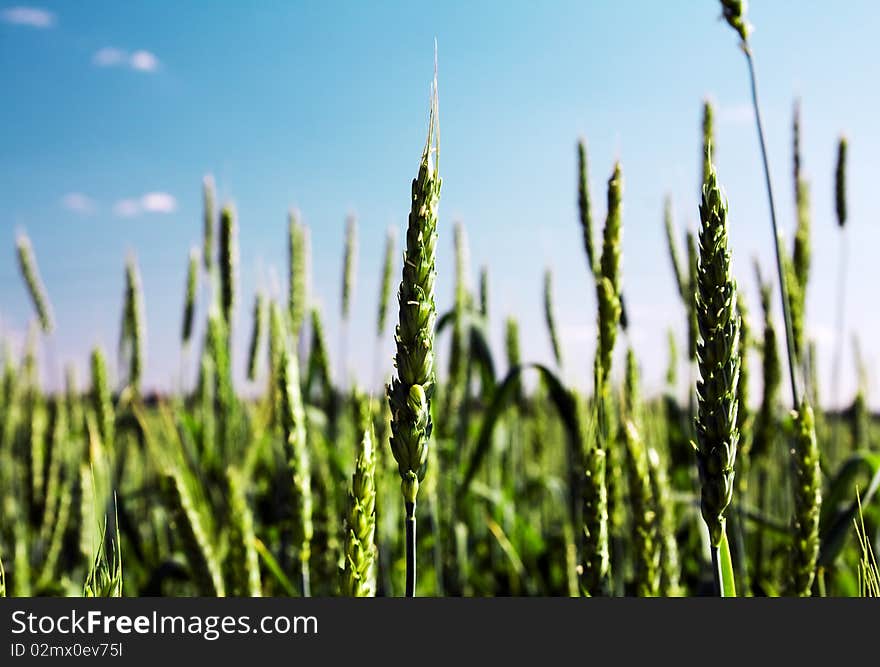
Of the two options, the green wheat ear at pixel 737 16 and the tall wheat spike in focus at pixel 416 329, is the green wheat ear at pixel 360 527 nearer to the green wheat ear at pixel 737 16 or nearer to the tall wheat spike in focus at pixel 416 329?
the tall wheat spike in focus at pixel 416 329

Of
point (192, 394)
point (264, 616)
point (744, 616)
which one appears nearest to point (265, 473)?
point (192, 394)

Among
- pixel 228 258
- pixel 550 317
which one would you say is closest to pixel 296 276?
pixel 228 258

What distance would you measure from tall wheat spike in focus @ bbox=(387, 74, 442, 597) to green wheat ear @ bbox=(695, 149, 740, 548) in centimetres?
24

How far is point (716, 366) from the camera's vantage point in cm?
65

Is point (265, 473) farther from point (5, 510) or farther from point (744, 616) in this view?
point (744, 616)

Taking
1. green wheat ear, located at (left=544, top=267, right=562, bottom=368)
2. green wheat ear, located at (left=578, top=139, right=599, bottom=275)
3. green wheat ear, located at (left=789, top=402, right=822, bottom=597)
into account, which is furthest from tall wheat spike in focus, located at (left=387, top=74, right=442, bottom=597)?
green wheat ear, located at (left=544, top=267, right=562, bottom=368)

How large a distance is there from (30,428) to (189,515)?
1.24 metres

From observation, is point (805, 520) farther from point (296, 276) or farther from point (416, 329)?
point (296, 276)

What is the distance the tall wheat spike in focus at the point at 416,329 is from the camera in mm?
580

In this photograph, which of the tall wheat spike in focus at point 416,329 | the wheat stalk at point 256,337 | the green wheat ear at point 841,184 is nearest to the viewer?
the tall wheat spike in focus at point 416,329

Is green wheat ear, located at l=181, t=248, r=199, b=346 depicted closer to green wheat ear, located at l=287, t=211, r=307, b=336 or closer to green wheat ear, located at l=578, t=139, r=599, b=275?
green wheat ear, located at l=287, t=211, r=307, b=336

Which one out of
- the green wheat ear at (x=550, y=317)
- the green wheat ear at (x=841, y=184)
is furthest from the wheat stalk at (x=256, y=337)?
the green wheat ear at (x=841, y=184)

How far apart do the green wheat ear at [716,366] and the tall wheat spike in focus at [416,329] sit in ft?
0.79

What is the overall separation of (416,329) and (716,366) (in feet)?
0.87
